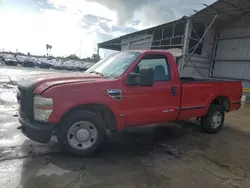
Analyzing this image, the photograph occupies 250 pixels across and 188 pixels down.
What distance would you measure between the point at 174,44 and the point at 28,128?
16.4 meters

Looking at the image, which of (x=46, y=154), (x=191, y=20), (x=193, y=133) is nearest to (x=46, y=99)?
(x=46, y=154)

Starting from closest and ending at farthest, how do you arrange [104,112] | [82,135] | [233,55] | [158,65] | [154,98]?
[82,135], [104,112], [154,98], [158,65], [233,55]

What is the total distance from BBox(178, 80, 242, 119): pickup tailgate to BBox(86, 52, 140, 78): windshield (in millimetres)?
1366

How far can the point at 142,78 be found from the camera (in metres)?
3.96

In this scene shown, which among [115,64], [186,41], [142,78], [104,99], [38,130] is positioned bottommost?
[38,130]

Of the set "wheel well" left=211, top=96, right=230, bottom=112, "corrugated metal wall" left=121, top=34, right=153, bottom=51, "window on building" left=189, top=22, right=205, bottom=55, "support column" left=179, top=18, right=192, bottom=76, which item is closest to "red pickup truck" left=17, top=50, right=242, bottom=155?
"wheel well" left=211, top=96, right=230, bottom=112

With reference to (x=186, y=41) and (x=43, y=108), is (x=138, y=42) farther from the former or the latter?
(x=43, y=108)

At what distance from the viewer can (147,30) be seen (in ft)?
68.6

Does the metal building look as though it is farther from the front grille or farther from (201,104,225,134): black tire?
the front grille

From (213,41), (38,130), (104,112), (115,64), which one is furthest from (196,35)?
(38,130)

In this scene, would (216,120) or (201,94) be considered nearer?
(201,94)

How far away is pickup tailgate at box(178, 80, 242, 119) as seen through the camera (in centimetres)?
496

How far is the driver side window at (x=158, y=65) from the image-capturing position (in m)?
4.54

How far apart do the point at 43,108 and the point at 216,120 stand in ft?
15.1
